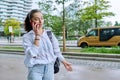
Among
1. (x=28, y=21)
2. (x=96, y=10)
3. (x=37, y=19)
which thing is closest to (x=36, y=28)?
(x=37, y=19)

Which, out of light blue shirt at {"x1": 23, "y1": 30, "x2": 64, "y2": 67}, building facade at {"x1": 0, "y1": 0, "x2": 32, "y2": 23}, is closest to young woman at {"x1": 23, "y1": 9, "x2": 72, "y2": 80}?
light blue shirt at {"x1": 23, "y1": 30, "x2": 64, "y2": 67}

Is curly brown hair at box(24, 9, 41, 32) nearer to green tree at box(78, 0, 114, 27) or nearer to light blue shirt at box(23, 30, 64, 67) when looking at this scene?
light blue shirt at box(23, 30, 64, 67)

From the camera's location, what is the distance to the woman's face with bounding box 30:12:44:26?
12.2 feet

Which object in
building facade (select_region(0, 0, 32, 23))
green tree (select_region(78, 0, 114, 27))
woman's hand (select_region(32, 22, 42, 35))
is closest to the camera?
woman's hand (select_region(32, 22, 42, 35))

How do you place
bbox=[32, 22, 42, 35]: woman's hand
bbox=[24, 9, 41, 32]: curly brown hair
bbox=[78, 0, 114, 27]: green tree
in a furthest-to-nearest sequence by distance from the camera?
bbox=[78, 0, 114, 27]: green tree → bbox=[24, 9, 41, 32]: curly brown hair → bbox=[32, 22, 42, 35]: woman's hand

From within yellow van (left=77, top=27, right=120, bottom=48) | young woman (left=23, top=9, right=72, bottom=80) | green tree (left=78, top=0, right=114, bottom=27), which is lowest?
yellow van (left=77, top=27, right=120, bottom=48)

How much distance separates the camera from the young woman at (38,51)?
3713 millimetres

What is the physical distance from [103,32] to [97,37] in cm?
63

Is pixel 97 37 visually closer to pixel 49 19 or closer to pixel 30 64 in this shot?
pixel 49 19

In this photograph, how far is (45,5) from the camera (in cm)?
2138

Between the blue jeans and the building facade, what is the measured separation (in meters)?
122

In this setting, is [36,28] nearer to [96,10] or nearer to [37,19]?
[37,19]

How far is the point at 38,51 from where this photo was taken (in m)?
3.74

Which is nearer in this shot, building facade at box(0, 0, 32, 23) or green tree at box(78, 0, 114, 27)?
green tree at box(78, 0, 114, 27)
